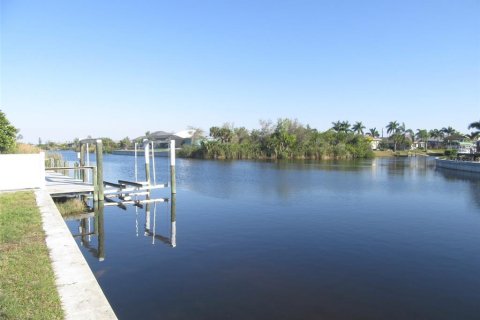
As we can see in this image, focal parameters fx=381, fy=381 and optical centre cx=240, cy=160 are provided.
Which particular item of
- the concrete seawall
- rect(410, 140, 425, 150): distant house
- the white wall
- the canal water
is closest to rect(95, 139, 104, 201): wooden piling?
the canal water

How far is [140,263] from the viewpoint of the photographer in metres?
10.9

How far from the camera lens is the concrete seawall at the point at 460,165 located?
49544 mm

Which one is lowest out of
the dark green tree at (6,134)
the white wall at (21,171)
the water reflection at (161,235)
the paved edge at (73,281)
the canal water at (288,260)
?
the canal water at (288,260)

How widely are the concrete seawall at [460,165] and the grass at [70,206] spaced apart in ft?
158

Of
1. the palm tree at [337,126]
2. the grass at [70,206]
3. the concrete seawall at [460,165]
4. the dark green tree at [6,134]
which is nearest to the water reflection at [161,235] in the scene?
the grass at [70,206]

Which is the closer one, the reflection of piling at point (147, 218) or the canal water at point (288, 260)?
the canal water at point (288, 260)

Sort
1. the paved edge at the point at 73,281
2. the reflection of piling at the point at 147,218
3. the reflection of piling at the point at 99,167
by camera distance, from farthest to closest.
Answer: the reflection of piling at the point at 99,167 → the reflection of piling at the point at 147,218 → the paved edge at the point at 73,281

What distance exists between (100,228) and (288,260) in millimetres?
8000

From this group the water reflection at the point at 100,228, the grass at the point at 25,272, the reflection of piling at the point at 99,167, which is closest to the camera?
the grass at the point at 25,272

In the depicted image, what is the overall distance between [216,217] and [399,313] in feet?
35.2

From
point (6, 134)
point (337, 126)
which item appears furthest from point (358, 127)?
point (6, 134)

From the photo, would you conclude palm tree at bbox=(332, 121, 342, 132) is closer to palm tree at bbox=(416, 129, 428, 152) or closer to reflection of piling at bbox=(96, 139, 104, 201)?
palm tree at bbox=(416, 129, 428, 152)

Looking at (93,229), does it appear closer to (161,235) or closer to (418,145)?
(161,235)

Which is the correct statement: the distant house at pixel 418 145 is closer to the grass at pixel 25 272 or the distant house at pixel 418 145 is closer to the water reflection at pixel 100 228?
the water reflection at pixel 100 228
